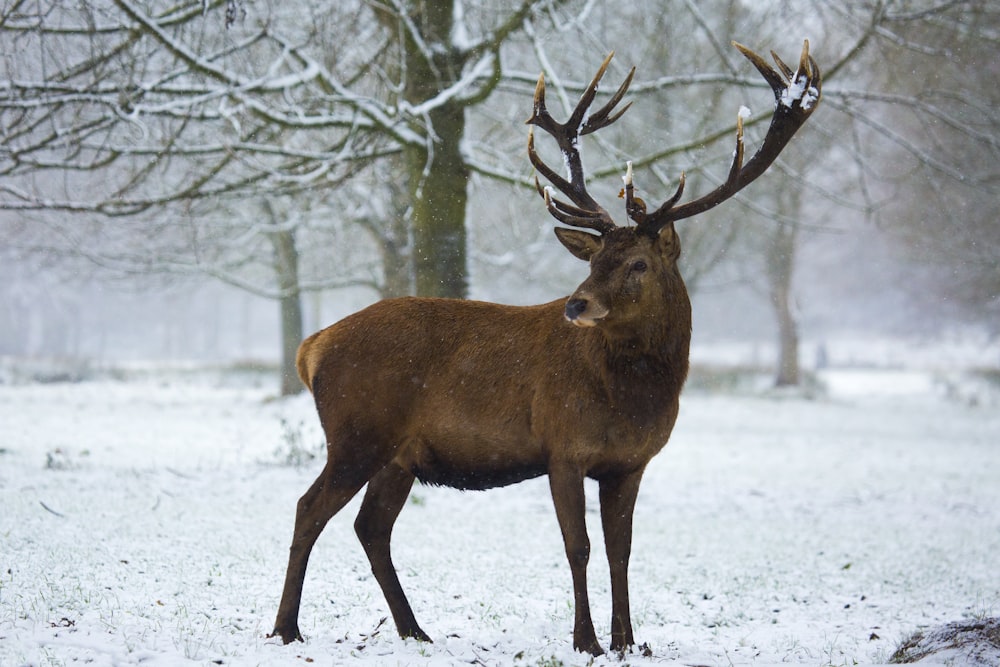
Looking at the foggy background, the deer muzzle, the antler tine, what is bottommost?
the deer muzzle

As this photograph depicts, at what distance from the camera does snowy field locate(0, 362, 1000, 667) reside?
4.64 metres

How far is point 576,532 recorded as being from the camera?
432 centimetres

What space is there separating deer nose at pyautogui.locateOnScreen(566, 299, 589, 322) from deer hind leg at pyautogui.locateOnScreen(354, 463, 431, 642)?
1.55 m

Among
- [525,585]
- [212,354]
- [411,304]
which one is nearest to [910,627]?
[525,585]

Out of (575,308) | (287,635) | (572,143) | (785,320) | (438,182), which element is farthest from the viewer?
(785,320)

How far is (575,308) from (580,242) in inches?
28.5

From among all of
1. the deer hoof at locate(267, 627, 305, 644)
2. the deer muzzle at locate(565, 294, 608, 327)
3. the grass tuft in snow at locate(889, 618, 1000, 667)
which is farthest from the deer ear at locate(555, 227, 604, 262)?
the grass tuft in snow at locate(889, 618, 1000, 667)

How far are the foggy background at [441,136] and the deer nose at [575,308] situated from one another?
4.78 ft

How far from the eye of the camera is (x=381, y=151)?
9.41 m

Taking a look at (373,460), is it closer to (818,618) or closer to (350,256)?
(818,618)

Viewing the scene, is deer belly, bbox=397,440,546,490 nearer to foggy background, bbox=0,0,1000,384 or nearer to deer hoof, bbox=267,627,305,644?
deer hoof, bbox=267,627,305,644

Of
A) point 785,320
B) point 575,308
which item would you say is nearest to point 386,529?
point 575,308

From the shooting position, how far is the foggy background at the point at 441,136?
8039 mm

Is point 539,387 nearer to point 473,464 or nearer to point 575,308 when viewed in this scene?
point 473,464
